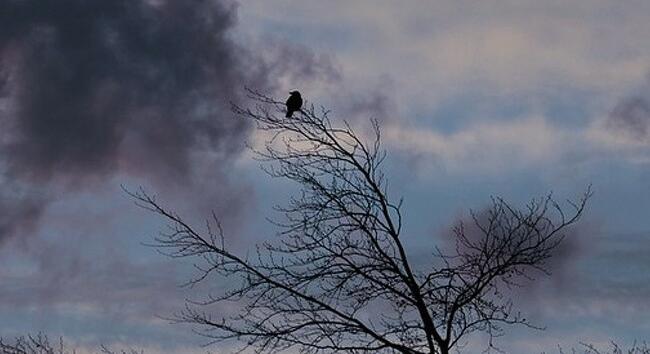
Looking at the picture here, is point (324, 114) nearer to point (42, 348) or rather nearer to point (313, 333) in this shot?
point (313, 333)

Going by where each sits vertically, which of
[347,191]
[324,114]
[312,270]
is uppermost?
[324,114]

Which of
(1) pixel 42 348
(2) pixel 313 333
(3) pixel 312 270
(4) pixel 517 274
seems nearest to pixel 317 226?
(3) pixel 312 270

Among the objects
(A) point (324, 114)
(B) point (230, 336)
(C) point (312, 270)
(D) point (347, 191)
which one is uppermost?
(A) point (324, 114)

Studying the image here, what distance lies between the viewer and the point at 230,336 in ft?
36.9

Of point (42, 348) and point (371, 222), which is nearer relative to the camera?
point (371, 222)

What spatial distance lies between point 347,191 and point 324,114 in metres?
1.01

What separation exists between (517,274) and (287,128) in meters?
3.34

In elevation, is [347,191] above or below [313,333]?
above

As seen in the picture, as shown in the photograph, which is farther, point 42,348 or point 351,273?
point 42,348

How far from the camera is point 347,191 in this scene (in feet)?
37.9

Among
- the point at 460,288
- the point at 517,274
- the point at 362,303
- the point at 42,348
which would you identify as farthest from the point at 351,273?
the point at 42,348

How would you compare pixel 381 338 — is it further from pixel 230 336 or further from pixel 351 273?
pixel 230 336

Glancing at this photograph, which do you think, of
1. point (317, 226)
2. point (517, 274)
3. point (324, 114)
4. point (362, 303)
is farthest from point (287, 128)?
point (517, 274)

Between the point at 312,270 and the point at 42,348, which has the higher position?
the point at 42,348
